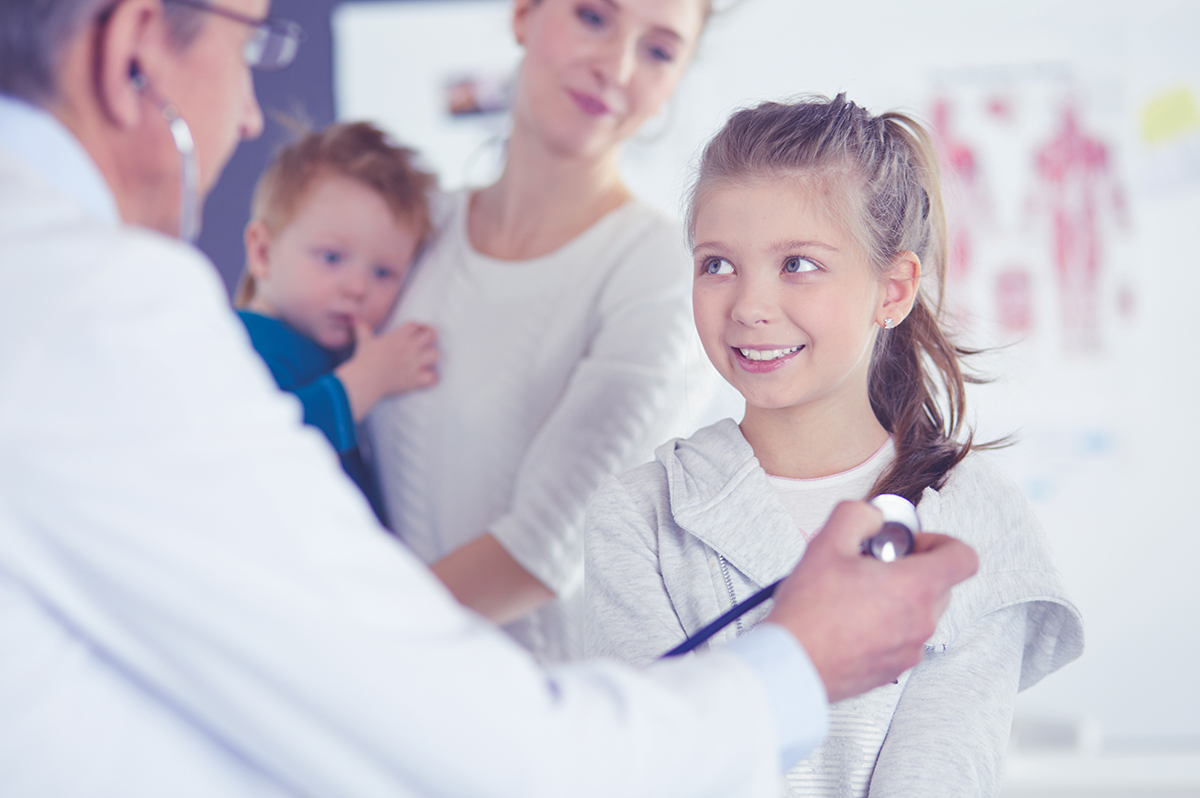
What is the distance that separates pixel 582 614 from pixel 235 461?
843 millimetres

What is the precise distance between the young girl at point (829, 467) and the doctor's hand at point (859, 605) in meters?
0.26

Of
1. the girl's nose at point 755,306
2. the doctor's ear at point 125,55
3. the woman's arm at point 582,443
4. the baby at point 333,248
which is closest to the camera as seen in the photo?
the doctor's ear at point 125,55

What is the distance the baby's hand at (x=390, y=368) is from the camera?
4.15 feet

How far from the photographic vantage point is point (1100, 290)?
2473 millimetres

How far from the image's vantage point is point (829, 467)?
3.43 feet

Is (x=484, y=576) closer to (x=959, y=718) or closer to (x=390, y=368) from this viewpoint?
(x=390, y=368)

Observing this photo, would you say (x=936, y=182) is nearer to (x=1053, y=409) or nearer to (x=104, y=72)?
(x=104, y=72)

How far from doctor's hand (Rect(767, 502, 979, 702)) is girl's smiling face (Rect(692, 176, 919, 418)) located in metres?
0.33

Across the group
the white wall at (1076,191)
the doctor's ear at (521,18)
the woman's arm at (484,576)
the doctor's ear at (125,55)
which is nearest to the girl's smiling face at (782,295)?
the woman's arm at (484,576)

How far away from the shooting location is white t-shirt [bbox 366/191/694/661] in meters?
1.16

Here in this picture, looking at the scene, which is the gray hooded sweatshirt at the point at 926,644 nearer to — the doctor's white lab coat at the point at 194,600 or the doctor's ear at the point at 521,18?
the doctor's white lab coat at the point at 194,600

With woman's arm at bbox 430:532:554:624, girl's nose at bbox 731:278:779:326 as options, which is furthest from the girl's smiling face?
woman's arm at bbox 430:532:554:624

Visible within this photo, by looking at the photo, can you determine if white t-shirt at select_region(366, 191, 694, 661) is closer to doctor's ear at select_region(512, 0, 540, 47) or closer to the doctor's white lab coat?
doctor's ear at select_region(512, 0, 540, 47)

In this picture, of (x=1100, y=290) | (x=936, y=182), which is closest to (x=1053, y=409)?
(x=1100, y=290)
